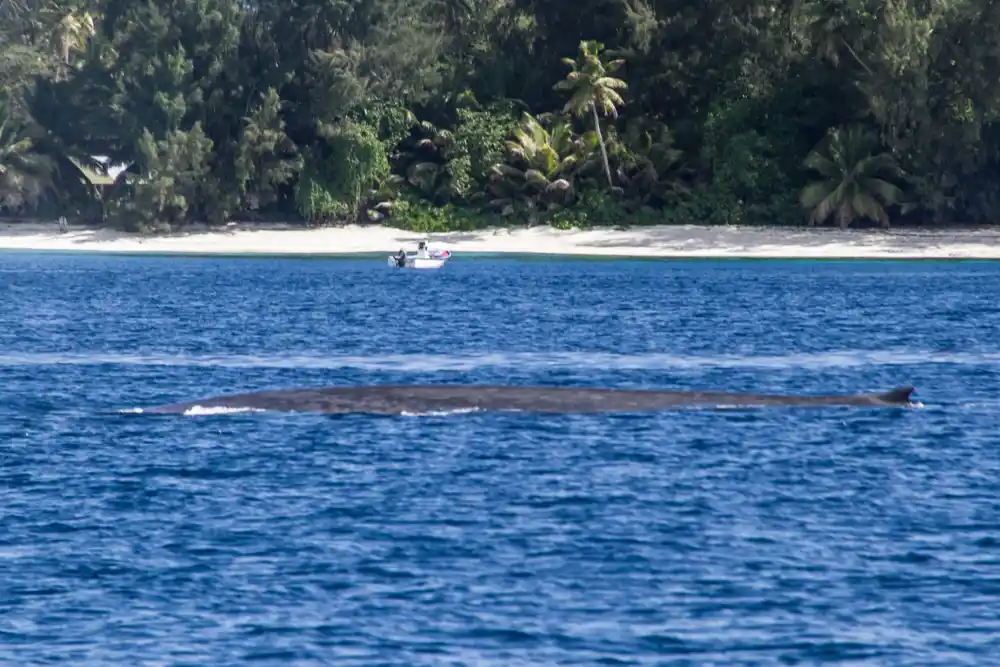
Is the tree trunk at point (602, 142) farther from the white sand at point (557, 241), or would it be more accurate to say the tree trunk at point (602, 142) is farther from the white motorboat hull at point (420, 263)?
the white motorboat hull at point (420, 263)

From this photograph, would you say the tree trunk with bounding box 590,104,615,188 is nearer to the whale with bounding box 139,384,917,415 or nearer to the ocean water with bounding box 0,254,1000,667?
the ocean water with bounding box 0,254,1000,667

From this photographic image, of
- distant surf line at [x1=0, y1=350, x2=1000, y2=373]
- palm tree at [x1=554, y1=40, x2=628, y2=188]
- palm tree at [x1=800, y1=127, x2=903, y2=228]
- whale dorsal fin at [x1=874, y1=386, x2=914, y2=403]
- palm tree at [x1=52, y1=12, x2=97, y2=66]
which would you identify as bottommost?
distant surf line at [x1=0, y1=350, x2=1000, y2=373]

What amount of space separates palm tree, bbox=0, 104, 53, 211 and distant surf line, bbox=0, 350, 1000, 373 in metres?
64.7

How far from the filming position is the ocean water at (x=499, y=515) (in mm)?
16625

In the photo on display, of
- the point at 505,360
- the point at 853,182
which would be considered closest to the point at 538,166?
the point at 853,182

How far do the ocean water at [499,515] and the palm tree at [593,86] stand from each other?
47.4 meters

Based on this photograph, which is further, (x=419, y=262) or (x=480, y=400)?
(x=419, y=262)

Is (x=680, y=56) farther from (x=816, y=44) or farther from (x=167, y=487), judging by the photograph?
(x=167, y=487)

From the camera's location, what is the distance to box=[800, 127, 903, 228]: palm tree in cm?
8875

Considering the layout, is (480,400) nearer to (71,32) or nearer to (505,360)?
(505,360)

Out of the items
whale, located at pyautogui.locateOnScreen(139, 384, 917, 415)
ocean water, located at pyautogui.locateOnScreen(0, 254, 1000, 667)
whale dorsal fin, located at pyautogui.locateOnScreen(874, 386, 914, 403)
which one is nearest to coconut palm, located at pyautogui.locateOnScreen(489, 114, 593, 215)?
ocean water, located at pyautogui.locateOnScreen(0, 254, 1000, 667)

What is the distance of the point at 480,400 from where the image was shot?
31.6 meters

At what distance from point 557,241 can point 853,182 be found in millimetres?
15946

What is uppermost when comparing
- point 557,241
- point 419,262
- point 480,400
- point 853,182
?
point 853,182
